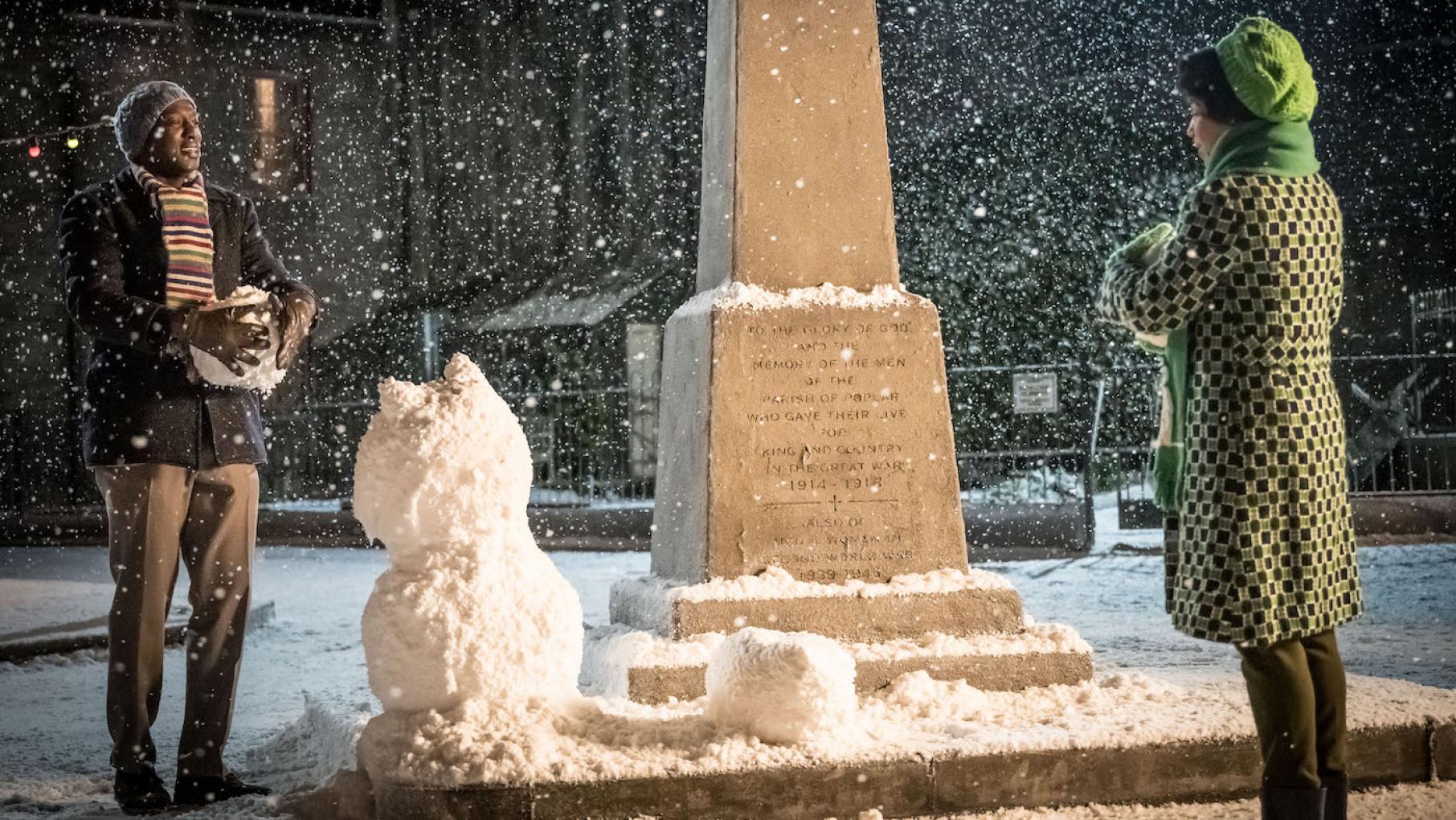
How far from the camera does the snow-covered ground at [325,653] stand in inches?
191

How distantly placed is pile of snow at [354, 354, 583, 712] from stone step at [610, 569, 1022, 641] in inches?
39.3

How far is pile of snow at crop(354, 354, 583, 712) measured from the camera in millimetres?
4109

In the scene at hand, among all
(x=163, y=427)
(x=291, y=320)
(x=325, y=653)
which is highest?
(x=291, y=320)

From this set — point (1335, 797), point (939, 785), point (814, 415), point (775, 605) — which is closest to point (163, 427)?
point (775, 605)

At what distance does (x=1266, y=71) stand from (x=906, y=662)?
95.8 inches

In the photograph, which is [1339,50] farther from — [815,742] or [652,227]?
[815,742]

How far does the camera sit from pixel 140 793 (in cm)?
434

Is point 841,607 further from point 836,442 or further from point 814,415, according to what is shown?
point 814,415

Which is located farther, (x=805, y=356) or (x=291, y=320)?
(x=805, y=356)

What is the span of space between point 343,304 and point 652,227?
4911 millimetres

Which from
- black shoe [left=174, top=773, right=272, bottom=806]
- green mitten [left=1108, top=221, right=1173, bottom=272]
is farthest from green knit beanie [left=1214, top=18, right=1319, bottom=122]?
black shoe [left=174, top=773, right=272, bottom=806]

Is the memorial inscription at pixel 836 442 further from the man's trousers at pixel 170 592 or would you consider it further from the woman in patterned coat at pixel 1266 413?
the woman in patterned coat at pixel 1266 413

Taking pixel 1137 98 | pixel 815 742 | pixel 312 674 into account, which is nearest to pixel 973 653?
pixel 815 742

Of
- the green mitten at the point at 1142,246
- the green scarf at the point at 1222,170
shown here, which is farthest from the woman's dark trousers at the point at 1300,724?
the green mitten at the point at 1142,246
